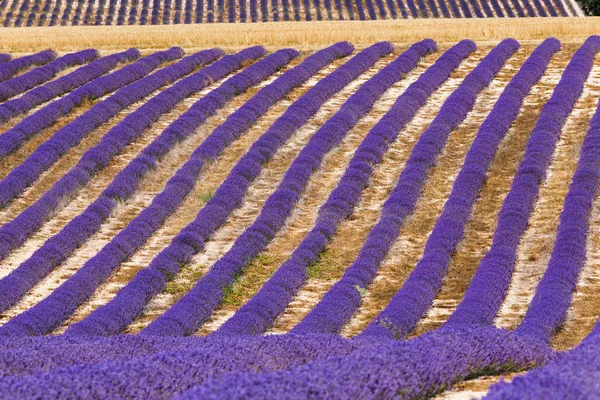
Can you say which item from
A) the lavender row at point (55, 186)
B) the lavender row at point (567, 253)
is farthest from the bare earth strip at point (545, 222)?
the lavender row at point (55, 186)

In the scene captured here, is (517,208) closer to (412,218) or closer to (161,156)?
(412,218)

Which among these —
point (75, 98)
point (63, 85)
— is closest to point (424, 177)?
point (75, 98)

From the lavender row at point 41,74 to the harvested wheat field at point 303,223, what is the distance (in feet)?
0.17

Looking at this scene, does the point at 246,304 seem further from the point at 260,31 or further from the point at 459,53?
the point at 260,31

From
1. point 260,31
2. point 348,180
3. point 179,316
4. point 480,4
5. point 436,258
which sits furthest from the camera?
point 480,4

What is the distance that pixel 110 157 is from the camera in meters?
18.3

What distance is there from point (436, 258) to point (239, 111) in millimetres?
8145

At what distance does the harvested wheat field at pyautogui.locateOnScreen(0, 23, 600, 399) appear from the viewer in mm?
7180

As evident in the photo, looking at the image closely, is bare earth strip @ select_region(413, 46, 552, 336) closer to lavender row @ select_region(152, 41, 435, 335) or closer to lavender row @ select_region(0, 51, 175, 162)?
lavender row @ select_region(152, 41, 435, 335)

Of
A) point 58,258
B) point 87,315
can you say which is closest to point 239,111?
point 58,258

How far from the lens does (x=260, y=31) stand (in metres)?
27.1

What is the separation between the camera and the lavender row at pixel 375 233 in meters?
11.4

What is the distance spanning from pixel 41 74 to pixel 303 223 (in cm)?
1061

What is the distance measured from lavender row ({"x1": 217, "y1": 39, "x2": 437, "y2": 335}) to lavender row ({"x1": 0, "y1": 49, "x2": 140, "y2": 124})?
620 centimetres
